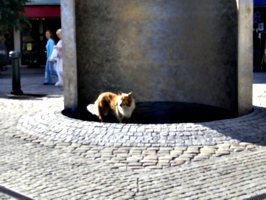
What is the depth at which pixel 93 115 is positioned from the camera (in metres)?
9.38

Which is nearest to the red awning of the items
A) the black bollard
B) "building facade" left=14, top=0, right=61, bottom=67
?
"building facade" left=14, top=0, right=61, bottom=67

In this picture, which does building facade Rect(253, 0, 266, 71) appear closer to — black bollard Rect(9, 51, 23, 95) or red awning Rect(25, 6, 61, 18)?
red awning Rect(25, 6, 61, 18)

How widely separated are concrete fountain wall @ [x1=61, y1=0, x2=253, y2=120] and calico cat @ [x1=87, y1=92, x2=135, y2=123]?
3.94 feet

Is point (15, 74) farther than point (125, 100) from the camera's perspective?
Yes

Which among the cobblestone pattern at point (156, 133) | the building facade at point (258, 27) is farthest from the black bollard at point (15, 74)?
the building facade at point (258, 27)

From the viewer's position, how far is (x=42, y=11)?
87.8 ft

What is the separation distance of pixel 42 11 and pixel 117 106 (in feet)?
64.8

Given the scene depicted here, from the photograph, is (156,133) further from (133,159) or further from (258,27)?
(258,27)

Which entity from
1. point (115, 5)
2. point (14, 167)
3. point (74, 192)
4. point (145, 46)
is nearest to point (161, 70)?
point (145, 46)

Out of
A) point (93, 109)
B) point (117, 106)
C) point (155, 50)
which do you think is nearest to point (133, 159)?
point (117, 106)

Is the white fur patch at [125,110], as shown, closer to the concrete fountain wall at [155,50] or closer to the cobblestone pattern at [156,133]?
the cobblestone pattern at [156,133]

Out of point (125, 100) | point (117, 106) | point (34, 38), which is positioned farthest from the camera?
point (34, 38)

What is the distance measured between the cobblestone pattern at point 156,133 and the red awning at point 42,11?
1965cm

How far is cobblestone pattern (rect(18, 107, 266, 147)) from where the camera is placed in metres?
6.87
